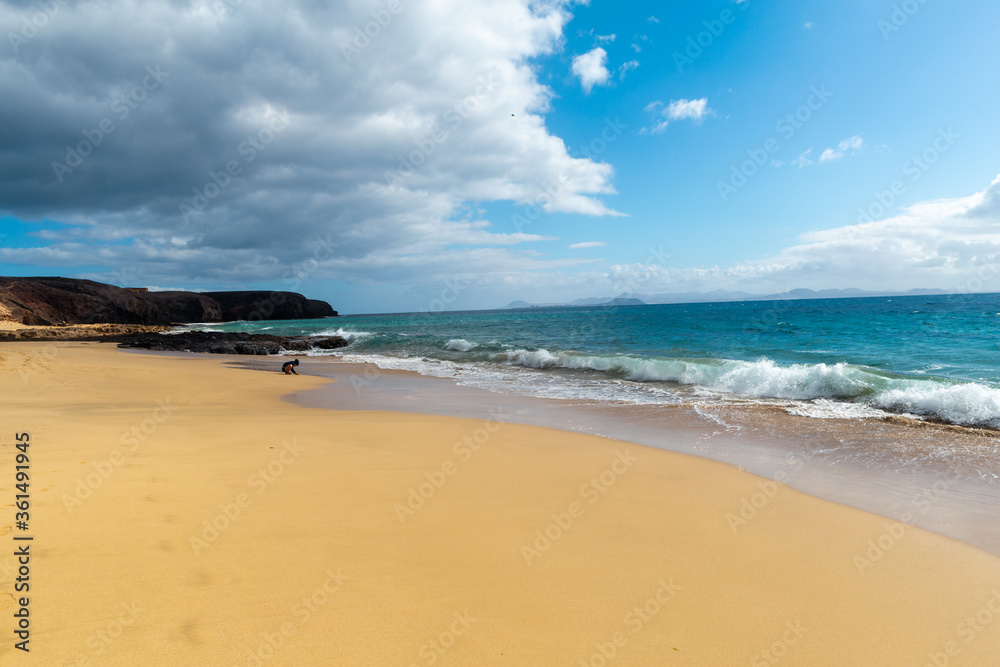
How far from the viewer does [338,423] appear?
7562 mm

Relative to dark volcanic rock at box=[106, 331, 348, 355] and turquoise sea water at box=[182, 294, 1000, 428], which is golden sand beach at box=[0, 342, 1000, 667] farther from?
dark volcanic rock at box=[106, 331, 348, 355]

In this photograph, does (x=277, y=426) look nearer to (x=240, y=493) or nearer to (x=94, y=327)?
(x=240, y=493)

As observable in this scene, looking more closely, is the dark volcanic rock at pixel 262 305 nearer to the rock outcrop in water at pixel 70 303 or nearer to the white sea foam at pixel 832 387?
the rock outcrop in water at pixel 70 303

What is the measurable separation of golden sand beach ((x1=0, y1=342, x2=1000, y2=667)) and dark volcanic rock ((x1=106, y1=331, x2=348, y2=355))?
72.2 feet


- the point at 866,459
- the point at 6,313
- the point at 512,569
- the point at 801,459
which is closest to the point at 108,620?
the point at 512,569

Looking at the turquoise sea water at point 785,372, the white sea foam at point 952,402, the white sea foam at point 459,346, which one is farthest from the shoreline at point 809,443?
the white sea foam at point 459,346

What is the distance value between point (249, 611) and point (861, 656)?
10.4ft

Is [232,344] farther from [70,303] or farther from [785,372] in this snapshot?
[70,303]

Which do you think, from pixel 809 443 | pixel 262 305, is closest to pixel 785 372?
pixel 809 443

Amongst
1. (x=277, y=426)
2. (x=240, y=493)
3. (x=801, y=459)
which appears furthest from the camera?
(x=277, y=426)

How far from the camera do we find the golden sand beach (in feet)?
7.43

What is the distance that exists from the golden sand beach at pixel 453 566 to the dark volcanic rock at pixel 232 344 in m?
22.0

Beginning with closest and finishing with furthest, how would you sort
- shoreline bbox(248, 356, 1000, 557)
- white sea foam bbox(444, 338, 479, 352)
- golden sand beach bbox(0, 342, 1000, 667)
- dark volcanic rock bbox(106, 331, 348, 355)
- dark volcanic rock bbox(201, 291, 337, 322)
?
golden sand beach bbox(0, 342, 1000, 667), shoreline bbox(248, 356, 1000, 557), dark volcanic rock bbox(106, 331, 348, 355), white sea foam bbox(444, 338, 479, 352), dark volcanic rock bbox(201, 291, 337, 322)

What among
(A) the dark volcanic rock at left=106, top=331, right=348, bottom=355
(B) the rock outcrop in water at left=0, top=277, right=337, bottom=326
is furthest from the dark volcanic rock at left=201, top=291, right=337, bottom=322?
(A) the dark volcanic rock at left=106, top=331, right=348, bottom=355
